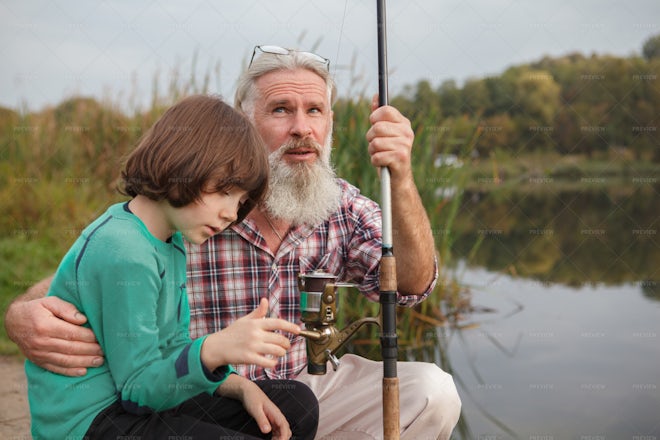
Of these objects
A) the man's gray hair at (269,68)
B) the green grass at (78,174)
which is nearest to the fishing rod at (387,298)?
the man's gray hair at (269,68)

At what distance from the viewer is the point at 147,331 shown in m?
1.58

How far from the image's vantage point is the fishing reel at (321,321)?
6.39 ft

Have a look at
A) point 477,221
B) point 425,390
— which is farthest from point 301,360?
point 477,221

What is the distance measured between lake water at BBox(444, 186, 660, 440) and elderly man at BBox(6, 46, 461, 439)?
1589mm

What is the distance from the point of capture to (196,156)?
5.58 ft

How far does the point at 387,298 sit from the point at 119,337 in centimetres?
68

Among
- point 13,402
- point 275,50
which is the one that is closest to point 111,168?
point 13,402

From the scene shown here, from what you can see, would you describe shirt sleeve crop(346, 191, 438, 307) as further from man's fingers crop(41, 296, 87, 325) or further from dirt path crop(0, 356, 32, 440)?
dirt path crop(0, 356, 32, 440)

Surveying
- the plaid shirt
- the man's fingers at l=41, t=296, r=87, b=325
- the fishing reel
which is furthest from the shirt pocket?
the man's fingers at l=41, t=296, r=87, b=325

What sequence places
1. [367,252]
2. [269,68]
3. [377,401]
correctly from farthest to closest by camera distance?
[269,68]
[367,252]
[377,401]

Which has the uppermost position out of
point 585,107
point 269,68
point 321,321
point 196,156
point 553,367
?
point 585,107

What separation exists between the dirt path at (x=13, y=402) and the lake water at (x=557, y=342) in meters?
2.23

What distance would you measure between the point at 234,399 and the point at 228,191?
624mm

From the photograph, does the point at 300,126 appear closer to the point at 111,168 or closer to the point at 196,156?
the point at 196,156
